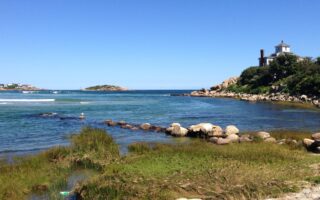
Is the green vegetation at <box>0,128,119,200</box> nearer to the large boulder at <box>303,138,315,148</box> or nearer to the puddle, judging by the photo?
the puddle

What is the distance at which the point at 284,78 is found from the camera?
110 m

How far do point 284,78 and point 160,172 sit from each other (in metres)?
101

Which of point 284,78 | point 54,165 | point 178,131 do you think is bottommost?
point 178,131

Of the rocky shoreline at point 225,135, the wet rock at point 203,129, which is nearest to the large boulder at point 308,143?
the rocky shoreline at point 225,135

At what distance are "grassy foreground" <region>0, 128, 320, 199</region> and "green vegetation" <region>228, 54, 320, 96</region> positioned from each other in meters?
65.6

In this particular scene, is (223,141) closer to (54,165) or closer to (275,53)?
(54,165)

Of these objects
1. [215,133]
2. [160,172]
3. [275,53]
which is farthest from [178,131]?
[275,53]

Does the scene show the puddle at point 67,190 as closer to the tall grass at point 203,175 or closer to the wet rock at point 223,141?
the tall grass at point 203,175

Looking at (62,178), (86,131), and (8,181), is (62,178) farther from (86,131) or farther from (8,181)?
(86,131)

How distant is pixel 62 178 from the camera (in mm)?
16266

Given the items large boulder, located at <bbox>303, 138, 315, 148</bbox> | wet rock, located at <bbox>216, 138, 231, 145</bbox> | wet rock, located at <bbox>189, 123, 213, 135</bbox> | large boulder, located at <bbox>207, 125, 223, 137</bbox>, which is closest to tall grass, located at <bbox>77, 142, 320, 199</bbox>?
large boulder, located at <bbox>303, 138, 315, 148</bbox>

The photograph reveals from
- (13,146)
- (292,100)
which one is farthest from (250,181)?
(292,100)

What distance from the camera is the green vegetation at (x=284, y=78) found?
85581mm

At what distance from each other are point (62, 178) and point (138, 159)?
4.24 m
